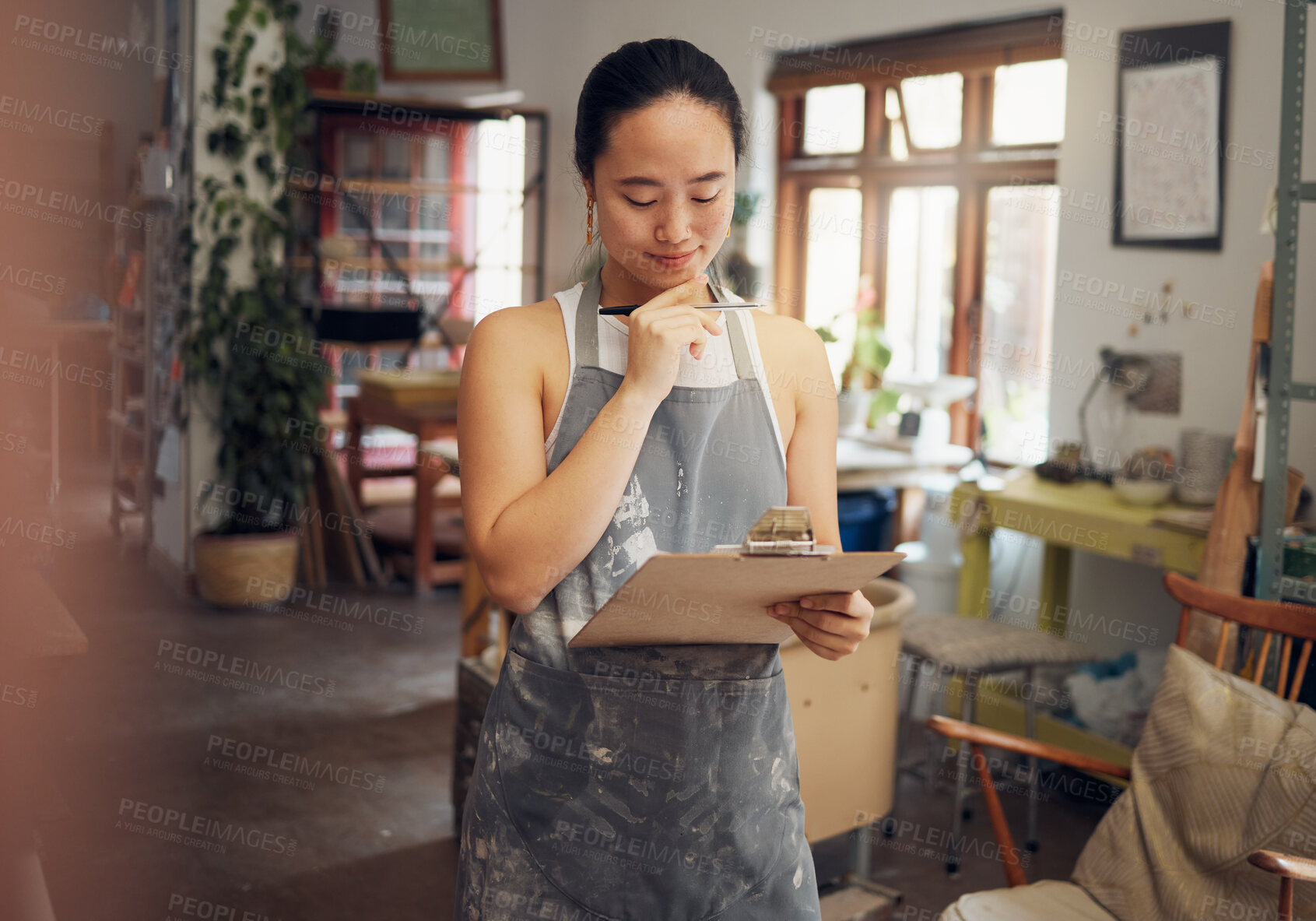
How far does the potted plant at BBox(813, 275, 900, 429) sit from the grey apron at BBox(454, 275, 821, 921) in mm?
3758

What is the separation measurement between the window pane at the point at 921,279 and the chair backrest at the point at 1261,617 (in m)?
2.59

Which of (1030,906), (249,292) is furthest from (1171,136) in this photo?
(249,292)

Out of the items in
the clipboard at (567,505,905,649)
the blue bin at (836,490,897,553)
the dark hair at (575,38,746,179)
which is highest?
the dark hair at (575,38,746,179)

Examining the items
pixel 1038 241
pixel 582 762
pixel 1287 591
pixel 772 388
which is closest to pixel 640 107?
pixel 772 388

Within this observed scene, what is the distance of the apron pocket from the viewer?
112 cm

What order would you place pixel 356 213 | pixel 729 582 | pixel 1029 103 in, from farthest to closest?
pixel 356 213 < pixel 1029 103 < pixel 729 582

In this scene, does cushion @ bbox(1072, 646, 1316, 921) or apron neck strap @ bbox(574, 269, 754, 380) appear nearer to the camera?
apron neck strap @ bbox(574, 269, 754, 380)

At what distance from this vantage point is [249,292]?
5094 millimetres

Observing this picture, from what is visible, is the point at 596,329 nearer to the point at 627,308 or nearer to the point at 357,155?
the point at 627,308

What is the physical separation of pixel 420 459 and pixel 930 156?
2629 mm

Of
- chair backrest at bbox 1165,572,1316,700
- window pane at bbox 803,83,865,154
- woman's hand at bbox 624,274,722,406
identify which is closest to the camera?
woman's hand at bbox 624,274,722,406

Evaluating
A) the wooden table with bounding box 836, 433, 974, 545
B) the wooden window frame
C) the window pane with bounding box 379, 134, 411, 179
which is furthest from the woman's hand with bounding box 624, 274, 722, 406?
the window pane with bounding box 379, 134, 411, 179

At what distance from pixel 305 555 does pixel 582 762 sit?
4816 millimetres

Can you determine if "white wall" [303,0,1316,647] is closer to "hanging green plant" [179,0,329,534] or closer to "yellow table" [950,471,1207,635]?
"yellow table" [950,471,1207,635]
